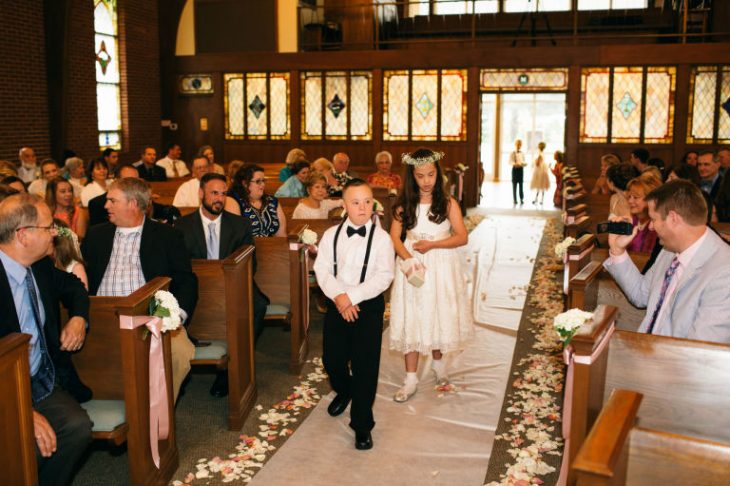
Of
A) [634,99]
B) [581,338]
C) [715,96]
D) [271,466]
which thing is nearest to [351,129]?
[634,99]

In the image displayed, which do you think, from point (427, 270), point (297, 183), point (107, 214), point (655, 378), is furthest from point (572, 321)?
point (297, 183)

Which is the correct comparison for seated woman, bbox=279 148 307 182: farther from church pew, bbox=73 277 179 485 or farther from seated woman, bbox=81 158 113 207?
church pew, bbox=73 277 179 485

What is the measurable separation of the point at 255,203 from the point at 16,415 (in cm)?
372

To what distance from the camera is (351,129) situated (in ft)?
54.1

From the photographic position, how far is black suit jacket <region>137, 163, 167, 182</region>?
41.6 ft

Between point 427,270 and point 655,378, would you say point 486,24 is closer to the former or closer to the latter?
point 427,270

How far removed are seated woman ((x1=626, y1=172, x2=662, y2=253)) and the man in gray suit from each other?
5.37 feet

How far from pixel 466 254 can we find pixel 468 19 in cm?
969

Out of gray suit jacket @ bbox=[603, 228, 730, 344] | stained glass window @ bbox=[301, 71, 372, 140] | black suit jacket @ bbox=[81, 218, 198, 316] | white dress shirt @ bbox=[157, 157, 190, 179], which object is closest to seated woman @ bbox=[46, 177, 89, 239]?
black suit jacket @ bbox=[81, 218, 198, 316]

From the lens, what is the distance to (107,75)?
15477mm

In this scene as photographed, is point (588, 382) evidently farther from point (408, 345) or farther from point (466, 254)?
point (466, 254)

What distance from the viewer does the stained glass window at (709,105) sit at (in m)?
14.5

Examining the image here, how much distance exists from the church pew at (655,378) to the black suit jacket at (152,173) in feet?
34.7

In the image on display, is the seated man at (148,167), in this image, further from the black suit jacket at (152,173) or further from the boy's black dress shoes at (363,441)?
the boy's black dress shoes at (363,441)
